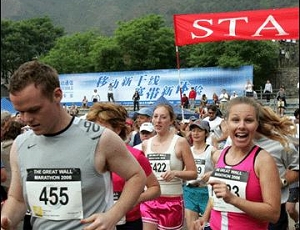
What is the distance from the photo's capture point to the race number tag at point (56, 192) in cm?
287

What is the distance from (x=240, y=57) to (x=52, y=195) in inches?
1695

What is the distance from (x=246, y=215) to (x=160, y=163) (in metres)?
2.42

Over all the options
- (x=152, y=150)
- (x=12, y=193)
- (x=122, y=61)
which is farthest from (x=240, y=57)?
(x=12, y=193)

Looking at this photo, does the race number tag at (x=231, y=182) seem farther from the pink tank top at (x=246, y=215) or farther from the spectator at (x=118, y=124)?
the spectator at (x=118, y=124)

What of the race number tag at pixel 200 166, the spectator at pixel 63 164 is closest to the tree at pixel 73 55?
the race number tag at pixel 200 166

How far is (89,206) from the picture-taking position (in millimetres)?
2896

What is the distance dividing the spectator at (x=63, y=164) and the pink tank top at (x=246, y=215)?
720 mm

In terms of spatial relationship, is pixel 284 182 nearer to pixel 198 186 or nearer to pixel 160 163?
pixel 160 163

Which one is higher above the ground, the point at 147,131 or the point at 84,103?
the point at 147,131

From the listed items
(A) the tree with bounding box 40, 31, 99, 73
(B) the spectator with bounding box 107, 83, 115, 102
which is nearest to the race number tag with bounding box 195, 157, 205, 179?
(B) the spectator with bounding box 107, 83, 115, 102

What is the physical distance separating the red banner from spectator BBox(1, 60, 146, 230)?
4173 mm

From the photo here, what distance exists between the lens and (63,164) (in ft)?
9.35

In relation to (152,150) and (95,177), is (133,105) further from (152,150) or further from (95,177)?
(95,177)

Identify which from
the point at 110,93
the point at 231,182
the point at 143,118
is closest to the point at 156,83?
the point at 110,93
